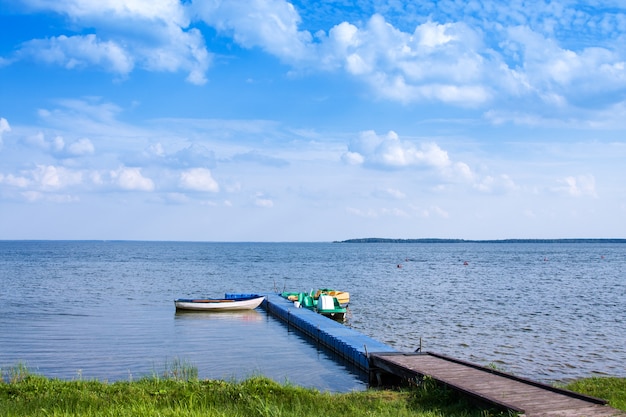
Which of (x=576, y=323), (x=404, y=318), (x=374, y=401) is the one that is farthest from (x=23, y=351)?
(x=576, y=323)

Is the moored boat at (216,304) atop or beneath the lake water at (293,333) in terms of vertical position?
atop

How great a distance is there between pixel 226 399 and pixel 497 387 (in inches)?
237

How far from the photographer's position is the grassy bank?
11359 mm

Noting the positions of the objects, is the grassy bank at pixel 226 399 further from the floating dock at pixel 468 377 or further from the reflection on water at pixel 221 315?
the reflection on water at pixel 221 315

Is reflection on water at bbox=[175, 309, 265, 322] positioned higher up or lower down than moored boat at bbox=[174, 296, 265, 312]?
lower down

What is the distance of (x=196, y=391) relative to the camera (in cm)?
1315

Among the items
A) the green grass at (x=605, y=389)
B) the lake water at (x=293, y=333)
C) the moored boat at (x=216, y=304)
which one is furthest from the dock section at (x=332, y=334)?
the green grass at (x=605, y=389)

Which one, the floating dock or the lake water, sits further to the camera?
the lake water

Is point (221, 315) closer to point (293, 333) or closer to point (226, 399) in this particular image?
point (293, 333)

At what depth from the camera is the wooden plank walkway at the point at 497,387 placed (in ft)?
36.7

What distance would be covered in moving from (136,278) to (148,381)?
5396 cm

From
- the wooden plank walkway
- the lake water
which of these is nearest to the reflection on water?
the lake water

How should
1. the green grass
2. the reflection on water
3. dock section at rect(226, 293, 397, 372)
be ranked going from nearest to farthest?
the green grass
dock section at rect(226, 293, 397, 372)
the reflection on water

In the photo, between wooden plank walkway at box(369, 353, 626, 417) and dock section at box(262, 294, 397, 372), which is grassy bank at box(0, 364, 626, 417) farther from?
dock section at box(262, 294, 397, 372)
